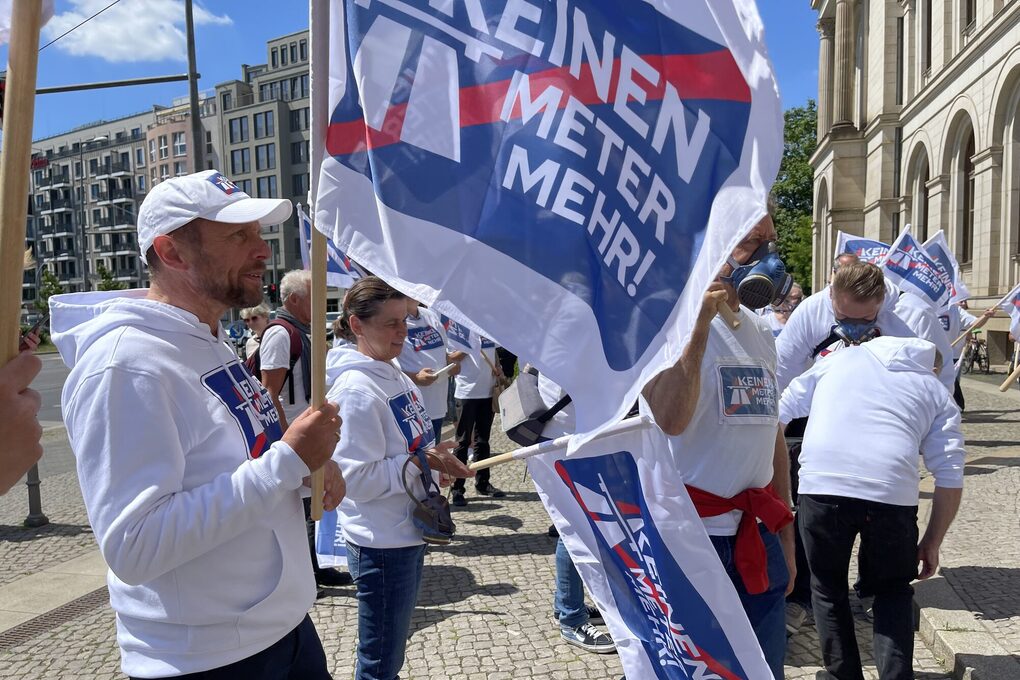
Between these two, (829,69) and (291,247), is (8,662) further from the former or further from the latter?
(291,247)

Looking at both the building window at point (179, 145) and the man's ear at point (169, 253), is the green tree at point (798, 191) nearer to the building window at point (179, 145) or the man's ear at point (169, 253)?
the man's ear at point (169, 253)

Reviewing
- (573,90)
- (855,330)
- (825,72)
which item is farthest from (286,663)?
(825,72)

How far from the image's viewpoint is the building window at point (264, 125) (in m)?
74.5

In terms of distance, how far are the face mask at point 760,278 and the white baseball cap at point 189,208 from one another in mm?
1437

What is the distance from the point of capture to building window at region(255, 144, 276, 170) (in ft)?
247

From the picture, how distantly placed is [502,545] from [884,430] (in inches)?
135

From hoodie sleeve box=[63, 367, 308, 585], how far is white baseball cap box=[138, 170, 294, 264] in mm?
444

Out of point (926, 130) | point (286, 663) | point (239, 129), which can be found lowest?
point (286, 663)

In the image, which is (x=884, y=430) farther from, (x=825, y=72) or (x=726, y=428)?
(x=825, y=72)

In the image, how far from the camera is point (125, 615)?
1868 mm

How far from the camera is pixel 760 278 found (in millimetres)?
2434

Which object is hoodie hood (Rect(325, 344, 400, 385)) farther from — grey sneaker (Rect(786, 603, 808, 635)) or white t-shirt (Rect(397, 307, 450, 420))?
white t-shirt (Rect(397, 307, 450, 420))

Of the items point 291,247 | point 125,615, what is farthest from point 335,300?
point 125,615

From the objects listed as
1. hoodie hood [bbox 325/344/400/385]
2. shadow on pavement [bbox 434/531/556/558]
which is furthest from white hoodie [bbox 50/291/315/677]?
shadow on pavement [bbox 434/531/556/558]
